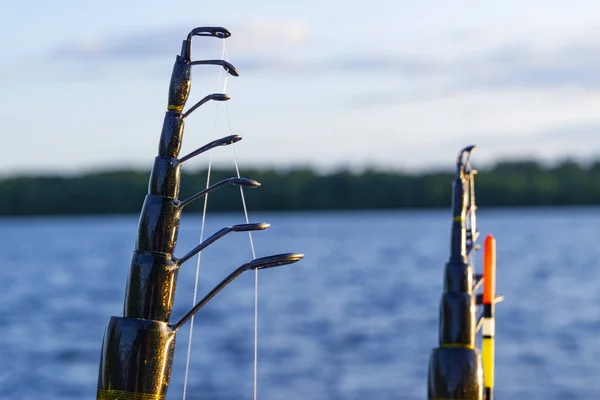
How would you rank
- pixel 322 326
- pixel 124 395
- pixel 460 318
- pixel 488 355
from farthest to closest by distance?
1. pixel 322 326
2. pixel 488 355
3. pixel 460 318
4. pixel 124 395

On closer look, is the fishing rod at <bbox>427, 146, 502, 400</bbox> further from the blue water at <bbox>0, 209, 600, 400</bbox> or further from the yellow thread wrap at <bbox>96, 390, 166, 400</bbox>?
the blue water at <bbox>0, 209, 600, 400</bbox>

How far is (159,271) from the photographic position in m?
2.78

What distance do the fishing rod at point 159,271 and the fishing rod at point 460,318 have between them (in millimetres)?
1660

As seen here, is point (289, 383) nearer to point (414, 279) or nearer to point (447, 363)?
point (447, 363)

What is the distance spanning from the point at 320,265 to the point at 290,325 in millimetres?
34344

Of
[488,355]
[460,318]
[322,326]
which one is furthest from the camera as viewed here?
[322,326]

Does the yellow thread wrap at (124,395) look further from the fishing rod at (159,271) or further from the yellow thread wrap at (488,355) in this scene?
the yellow thread wrap at (488,355)

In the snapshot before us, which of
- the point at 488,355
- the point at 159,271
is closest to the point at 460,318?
the point at 488,355

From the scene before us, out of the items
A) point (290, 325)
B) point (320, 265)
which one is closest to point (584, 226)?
point (320, 265)

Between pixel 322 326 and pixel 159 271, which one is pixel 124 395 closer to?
pixel 159 271

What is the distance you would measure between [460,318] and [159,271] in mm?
1942

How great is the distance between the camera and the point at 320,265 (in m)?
72.3

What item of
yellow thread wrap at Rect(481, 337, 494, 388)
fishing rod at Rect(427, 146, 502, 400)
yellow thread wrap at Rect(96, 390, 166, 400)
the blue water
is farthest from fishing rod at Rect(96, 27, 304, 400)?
the blue water

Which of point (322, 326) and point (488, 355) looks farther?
point (322, 326)
